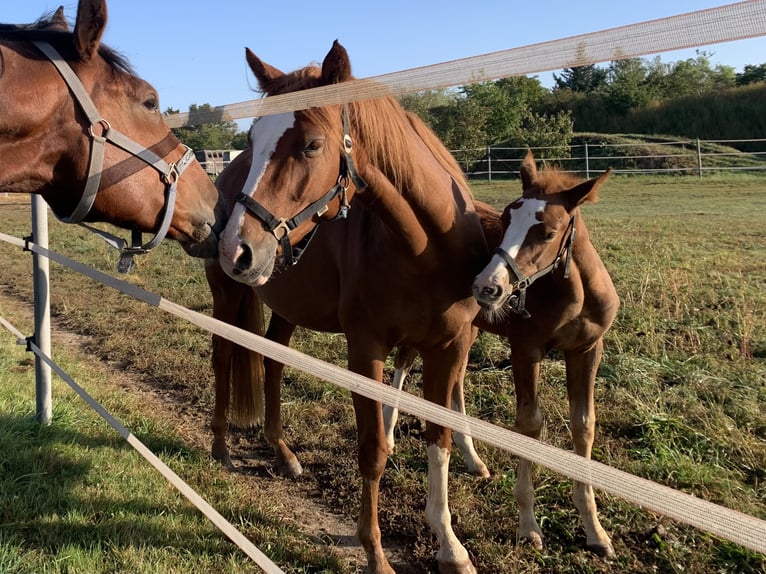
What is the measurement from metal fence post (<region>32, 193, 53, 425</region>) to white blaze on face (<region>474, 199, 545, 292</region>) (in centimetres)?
289

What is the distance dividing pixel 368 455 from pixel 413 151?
1495 mm

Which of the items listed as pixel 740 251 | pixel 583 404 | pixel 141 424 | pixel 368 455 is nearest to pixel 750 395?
pixel 583 404

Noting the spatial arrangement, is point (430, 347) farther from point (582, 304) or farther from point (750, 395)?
point (750, 395)

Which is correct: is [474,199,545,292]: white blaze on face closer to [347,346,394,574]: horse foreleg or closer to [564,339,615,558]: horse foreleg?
[347,346,394,574]: horse foreleg

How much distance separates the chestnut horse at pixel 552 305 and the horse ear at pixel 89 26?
1.86 meters

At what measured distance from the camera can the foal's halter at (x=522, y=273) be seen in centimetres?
274

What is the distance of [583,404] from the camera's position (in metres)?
3.10

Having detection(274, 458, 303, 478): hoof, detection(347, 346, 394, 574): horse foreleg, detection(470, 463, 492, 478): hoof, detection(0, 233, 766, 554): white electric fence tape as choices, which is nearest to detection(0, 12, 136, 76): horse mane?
detection(0, 233, 766, 554): white electric fence tape

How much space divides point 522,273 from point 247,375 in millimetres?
2301

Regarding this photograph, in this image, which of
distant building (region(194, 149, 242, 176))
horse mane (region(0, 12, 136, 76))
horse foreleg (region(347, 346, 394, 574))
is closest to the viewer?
horse mane (region(0, 12, 136, 76))

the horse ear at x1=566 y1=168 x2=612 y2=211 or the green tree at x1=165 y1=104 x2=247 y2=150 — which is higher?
the green tree at x1=165 y1=104 x2=247 y2=150

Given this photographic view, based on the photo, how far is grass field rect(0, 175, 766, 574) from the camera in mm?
2715

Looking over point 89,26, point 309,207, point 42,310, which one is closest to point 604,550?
point 309,207

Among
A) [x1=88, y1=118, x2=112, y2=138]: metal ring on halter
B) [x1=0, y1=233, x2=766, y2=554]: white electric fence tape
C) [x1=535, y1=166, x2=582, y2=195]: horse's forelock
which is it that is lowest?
[x1=0, y1=233, x2=766, y2=554]: white electric fence tape
